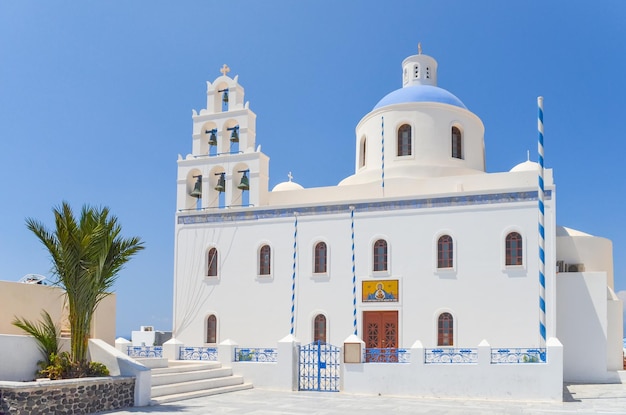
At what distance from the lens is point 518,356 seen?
1474 cm

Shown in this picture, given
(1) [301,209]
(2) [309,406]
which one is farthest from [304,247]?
(2) [309,406]

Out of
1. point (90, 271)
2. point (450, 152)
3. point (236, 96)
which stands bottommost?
point (90, 271)

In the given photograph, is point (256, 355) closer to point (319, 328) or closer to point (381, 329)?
point (319, 328)

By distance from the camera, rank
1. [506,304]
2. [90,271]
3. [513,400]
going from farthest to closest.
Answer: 1. [506,304]
2. [513,400]
3. [90,271]

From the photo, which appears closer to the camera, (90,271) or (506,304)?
(90,271)

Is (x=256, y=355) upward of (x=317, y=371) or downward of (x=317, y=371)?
upward

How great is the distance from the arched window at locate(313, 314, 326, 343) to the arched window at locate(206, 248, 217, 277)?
3.74 meters

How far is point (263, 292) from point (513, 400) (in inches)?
338

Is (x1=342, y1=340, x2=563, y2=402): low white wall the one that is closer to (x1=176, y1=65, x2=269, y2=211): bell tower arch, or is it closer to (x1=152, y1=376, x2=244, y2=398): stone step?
(x1=152, y1=376, x2=244, y2=398): stone step

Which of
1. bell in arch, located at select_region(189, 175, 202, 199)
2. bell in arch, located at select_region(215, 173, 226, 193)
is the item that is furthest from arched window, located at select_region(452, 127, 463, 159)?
bell in arch, located at select_region(189, 175, 202, 199)

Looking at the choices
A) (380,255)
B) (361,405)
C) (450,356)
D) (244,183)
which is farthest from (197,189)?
(361,405)

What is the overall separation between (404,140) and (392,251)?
Answer: 15.6ft

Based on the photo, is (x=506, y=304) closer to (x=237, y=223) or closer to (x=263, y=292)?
(x=263, y=292)

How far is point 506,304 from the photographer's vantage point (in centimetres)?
1798
